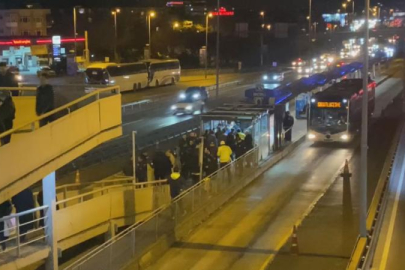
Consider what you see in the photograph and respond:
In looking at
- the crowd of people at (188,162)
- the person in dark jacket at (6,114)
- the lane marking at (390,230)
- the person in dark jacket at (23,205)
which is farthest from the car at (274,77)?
the person in dark jacket at (6,114)

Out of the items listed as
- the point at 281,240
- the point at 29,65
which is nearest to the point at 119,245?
the point at 281,240

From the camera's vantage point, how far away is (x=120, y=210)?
60.2 feet

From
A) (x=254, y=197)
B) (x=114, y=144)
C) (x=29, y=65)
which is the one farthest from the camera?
(x=29, y=65)

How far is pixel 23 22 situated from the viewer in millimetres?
94938

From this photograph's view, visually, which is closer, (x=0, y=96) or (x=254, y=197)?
(x=0, y=96)

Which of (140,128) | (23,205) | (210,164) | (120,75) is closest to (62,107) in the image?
(23,205)

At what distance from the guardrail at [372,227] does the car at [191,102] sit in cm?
2148

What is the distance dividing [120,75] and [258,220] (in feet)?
135

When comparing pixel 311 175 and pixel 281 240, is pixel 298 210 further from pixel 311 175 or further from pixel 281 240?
pixel 311 175

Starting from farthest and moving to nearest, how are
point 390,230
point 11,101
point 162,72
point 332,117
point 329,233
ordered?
point 162,72, point 332,117, point 390,230, point 329,233, point 11,101

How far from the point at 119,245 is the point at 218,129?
12669 mm

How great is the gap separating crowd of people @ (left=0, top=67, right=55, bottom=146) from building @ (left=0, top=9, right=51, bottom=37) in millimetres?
81646

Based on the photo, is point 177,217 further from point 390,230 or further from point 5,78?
point 5,78

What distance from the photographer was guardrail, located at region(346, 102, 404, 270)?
14867 mm
